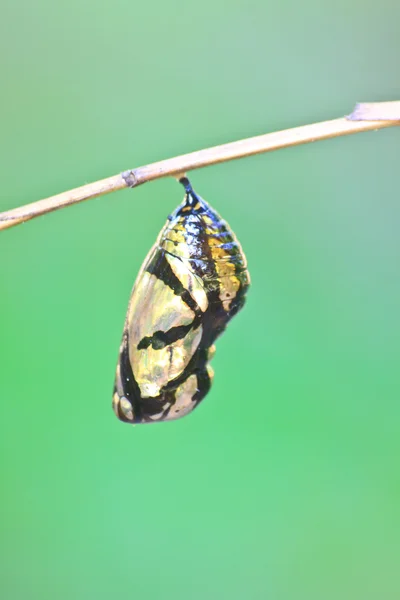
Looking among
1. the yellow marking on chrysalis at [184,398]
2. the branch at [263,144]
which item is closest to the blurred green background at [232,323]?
the yellow marking on chrysalis at [184,398]

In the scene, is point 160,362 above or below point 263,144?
below

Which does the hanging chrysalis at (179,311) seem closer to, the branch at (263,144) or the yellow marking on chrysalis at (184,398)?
the yellow marking on chrysalis at (184,398)

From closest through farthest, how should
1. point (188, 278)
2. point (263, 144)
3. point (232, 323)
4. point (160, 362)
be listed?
point (263, 144) → point (188, 278) → point (160, 362) → point (232, 323)

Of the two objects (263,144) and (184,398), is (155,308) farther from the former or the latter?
(263,144)

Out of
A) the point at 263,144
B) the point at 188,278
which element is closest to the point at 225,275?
the point at 188,278

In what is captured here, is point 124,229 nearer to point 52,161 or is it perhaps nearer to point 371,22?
point 52,161

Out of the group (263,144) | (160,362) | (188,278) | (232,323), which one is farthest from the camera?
(232,323)

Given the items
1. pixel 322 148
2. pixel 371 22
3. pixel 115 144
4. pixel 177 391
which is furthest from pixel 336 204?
pixel 177 391

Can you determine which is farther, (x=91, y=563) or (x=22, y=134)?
(x=22, y=134)
